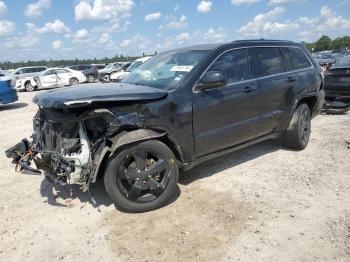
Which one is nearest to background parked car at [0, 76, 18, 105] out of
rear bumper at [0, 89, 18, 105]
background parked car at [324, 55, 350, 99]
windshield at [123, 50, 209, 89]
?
rear bumper at [0, 89, 18, 105]

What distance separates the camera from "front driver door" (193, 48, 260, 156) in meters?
4.49

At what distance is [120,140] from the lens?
150 inches

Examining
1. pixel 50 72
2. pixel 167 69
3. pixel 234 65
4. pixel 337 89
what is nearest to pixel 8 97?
pixel 167 69

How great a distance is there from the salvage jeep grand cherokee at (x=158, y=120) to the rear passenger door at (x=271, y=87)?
0.02 metres

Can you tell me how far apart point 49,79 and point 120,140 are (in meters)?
21.8

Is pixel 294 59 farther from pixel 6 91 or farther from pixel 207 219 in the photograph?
pixel 6 91

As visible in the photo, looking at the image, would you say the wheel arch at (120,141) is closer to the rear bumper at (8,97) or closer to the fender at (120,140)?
the fender at (120,140)

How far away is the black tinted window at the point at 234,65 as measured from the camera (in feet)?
15.6

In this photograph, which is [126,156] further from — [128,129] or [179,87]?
[179,87]

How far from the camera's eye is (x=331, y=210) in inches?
157

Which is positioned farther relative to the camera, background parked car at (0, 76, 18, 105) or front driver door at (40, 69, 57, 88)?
front driver door at (40, 69, 57, 88)

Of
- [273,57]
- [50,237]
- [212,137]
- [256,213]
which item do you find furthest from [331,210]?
[50,237]

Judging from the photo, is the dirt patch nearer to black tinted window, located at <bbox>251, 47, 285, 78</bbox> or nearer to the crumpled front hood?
the crumpled front hood

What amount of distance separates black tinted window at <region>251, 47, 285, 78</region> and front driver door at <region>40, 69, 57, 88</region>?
20675 millimetres
